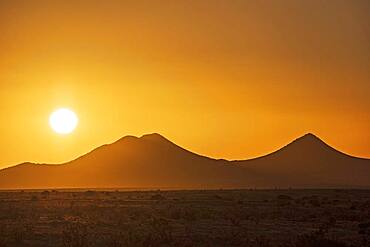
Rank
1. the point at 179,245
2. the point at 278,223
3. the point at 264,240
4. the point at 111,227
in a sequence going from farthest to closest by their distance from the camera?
1. the point at 278,223
2. the point at 111,227
3. the point at 264,240
4. the point at 179,245

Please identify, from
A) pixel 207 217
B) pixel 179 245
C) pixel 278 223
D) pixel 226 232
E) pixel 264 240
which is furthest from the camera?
pixel 207 217

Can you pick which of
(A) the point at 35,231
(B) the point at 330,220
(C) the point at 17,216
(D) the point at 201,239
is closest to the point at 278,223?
(B) the point at 330,220

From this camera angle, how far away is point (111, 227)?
43562 mm

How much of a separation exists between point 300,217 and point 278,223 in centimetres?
630

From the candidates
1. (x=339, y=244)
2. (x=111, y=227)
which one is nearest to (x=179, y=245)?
(x=339, y=244)

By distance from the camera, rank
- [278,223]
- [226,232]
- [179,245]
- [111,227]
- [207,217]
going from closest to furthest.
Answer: [179,245]
[226,232]
[111,227]
[278,223]
[207,217]

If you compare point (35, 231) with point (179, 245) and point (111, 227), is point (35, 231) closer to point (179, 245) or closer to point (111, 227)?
point (111, 227)

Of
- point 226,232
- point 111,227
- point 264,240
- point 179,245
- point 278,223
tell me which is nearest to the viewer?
point 179,245

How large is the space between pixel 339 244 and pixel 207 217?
2053 cm

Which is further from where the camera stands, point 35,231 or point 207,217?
point 207,217

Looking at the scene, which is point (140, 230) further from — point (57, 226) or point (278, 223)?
point (278, 223)

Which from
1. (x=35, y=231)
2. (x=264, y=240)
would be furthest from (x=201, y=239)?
(x=35, y=231)

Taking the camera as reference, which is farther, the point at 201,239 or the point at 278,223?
the point at 278,223

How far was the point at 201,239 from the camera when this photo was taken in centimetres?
3650
